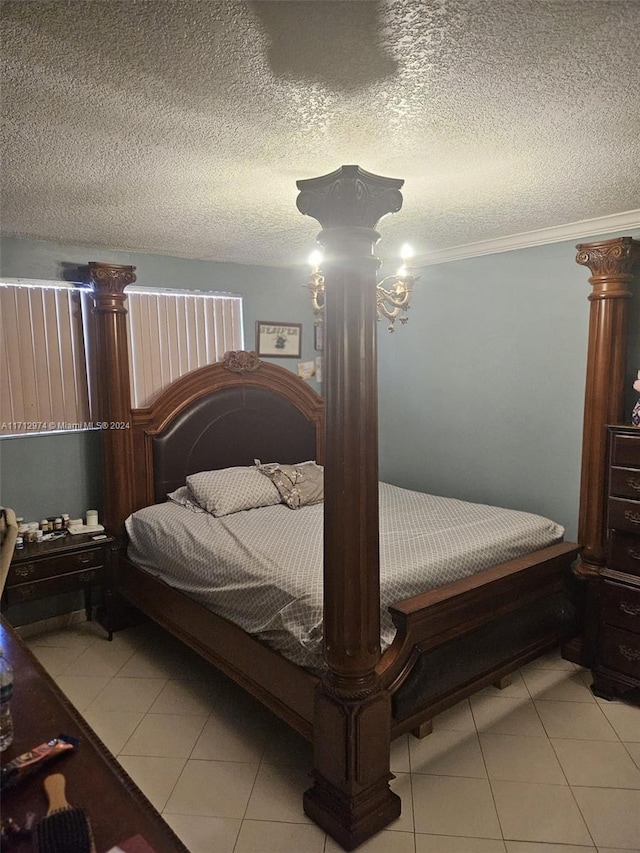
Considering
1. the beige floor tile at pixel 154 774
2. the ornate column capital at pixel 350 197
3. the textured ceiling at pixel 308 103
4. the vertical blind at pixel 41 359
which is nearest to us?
the textured ceiling at pixel 308 103

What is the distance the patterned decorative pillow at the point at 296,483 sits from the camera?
3.51 m

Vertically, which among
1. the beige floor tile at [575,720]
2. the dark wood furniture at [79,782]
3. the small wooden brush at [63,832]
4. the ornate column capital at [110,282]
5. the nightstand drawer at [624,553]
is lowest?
the beige floor tile at [575,720]

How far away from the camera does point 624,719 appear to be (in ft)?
8.43

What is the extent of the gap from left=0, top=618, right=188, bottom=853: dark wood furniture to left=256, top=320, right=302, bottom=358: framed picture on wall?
3.04 meters

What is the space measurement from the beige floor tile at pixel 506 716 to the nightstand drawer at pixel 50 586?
2145mm

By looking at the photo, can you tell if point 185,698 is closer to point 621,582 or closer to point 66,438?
point 66,438

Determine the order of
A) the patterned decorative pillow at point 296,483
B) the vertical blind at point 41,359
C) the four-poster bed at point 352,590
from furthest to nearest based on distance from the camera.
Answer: the patterned decorative pillow at point 296,483 < the vertical blind at point 41,359 < the four-poster bed at point 352,590

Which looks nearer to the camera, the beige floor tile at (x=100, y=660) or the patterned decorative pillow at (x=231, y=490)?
the beige floor tile at (x=100, y=660)

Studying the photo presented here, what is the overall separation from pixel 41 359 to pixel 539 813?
3.26 metres

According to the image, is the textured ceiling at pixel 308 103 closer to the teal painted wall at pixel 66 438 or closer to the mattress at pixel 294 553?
the teal painted wall at pixel 66 438

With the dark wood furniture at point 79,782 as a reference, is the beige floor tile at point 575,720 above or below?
below

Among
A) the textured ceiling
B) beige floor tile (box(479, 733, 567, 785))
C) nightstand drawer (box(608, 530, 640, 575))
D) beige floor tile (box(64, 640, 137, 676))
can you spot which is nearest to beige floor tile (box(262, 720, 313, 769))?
beige floor tile (box(479, 733, 567, 785))

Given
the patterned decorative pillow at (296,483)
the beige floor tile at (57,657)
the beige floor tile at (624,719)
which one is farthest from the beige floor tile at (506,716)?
the beige floor tile at (57,657)

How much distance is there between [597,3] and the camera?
114 cm
